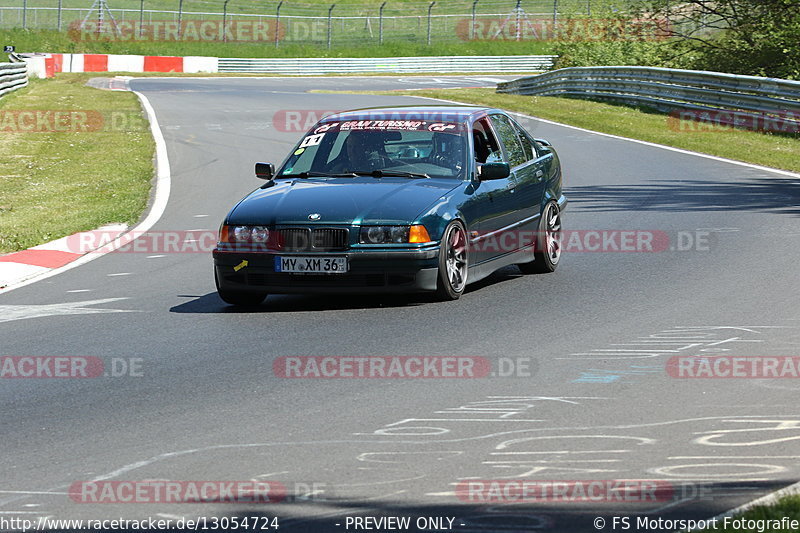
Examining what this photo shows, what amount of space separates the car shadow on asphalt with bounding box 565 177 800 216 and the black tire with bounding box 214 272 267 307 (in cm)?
652

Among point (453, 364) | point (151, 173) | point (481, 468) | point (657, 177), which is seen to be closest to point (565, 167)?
point (657, 177)

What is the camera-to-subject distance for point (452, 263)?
10.1m

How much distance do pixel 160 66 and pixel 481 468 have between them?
57153 mm

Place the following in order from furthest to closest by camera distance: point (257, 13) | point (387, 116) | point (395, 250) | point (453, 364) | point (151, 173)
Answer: point (257, 13) → point (151, 173) → point (387, 116) → point (395, 250) → point (453, 364)

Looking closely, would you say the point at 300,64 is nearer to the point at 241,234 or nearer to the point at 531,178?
the point at 531,178

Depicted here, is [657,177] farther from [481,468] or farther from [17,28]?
[17,28]

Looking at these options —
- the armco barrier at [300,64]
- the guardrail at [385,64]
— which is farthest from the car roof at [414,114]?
the guardrail at [385,64]

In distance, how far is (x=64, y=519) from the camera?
5109mm

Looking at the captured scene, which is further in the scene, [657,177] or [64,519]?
[657,177]

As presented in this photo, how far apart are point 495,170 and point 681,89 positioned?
21.1 meters

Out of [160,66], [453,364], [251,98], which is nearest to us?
[453,364]
